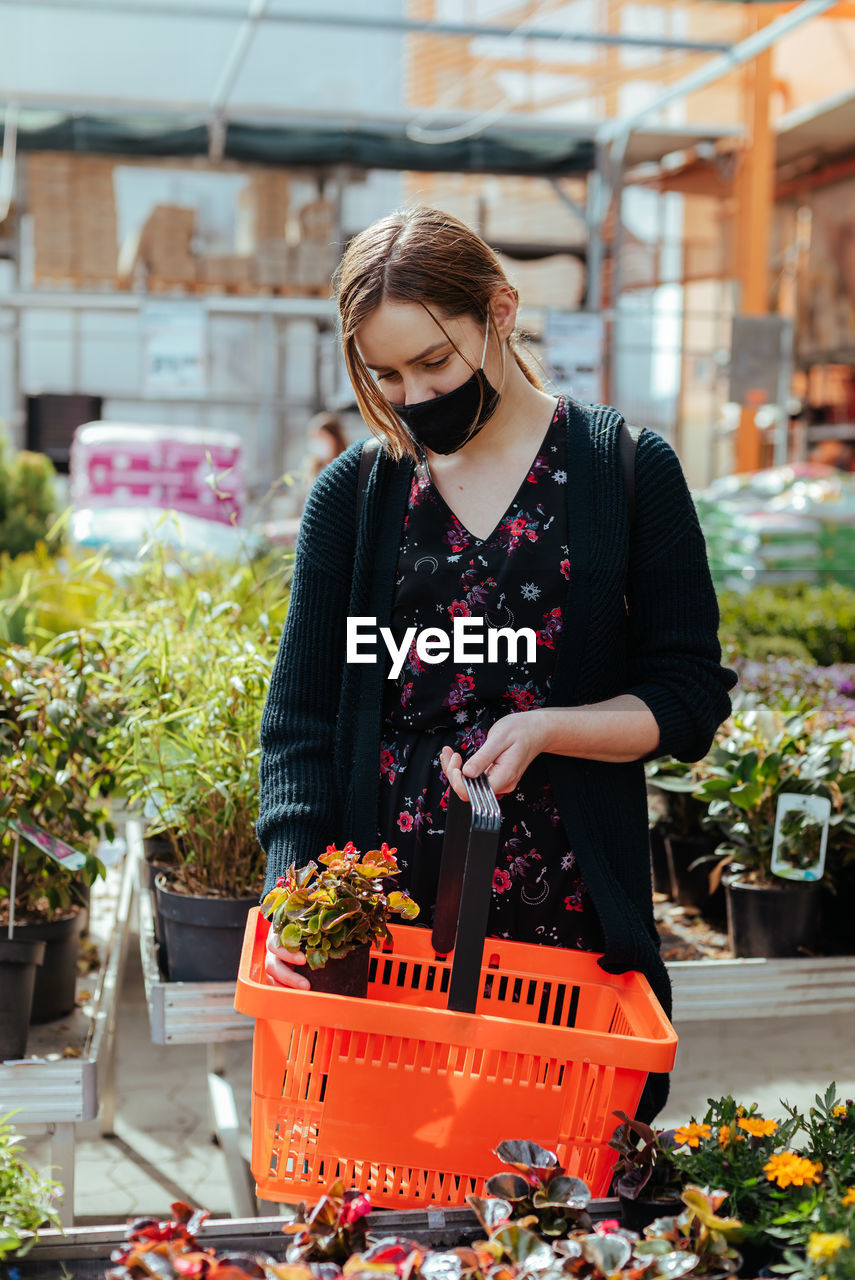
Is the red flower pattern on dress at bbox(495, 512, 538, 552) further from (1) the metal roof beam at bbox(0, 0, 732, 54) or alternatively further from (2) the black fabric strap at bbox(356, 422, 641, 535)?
(1) the metal roof beam at bbox(0, 0, 732, 54)

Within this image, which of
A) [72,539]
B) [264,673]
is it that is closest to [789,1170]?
[264,673]

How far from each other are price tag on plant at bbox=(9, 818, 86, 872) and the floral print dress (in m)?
0.71

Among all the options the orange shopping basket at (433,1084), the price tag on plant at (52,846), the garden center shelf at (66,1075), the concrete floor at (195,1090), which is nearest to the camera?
the orange shopping basket at (433,1084)

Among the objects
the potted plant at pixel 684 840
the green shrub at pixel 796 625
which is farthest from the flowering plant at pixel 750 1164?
the green shrub at pixel 796 625

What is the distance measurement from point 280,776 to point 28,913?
110 centimetres

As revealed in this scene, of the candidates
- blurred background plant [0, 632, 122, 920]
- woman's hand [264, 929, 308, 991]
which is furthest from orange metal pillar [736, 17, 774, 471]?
woman's hand [264, 929, 308, 991]

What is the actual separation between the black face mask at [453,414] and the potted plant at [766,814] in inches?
45.2

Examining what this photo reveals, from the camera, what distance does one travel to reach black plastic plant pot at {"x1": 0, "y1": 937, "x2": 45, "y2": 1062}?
73.6 inches

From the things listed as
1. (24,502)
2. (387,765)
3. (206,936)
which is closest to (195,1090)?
(206,936)

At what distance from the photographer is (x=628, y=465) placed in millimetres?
1298

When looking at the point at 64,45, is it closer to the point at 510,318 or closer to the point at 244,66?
the point at 244,66

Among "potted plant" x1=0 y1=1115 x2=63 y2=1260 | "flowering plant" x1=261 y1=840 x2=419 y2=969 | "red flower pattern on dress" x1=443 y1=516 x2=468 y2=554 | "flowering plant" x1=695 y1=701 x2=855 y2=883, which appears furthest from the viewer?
"flowering plant" x1=695 y1=701 x2=855 y2=883

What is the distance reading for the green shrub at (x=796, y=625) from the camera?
3787mm

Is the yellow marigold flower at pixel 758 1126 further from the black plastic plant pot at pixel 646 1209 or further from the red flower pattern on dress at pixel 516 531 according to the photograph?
the red flower pattern on dress at pixel 516 531
